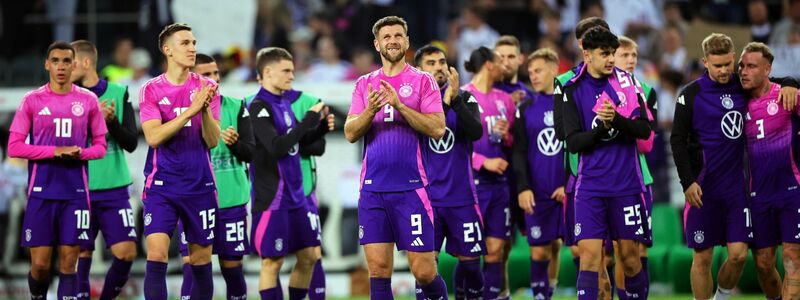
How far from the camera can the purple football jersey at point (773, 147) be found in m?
10.9

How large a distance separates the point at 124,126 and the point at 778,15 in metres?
10.2

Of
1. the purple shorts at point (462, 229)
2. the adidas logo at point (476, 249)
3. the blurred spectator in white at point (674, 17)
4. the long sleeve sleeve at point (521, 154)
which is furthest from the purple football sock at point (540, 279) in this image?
the blurred spectator in white at point (674, 17)

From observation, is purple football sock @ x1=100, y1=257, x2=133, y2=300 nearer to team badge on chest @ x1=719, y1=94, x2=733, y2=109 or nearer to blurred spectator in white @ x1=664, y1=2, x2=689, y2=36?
team badge on chest @ x1=719, y1=94, x2=733, y2=109

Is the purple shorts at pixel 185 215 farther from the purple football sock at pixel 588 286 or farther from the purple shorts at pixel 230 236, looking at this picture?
the purple football sock at pixel 588 286

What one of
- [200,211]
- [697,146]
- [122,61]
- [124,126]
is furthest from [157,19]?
[697,146]

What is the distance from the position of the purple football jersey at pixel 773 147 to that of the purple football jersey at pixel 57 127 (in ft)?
19.3

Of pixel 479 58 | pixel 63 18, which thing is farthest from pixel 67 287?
pixel 63 18

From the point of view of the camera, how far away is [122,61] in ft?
63.8

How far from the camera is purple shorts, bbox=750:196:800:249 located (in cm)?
1082

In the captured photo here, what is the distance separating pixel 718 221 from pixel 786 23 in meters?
7.51

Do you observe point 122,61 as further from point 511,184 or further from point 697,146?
point 697,146

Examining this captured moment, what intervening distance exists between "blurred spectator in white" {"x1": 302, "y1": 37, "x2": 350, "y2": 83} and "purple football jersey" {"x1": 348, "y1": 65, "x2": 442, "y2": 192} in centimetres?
860

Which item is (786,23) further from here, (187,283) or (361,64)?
(187,283)

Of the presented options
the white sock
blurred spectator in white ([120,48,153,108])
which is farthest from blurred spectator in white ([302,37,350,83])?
the white sock
